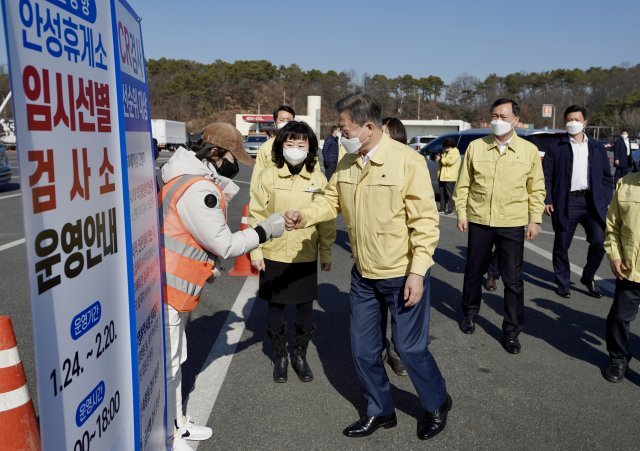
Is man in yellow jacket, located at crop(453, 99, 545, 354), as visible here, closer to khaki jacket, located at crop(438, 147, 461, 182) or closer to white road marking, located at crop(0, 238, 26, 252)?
white road marking, located at crop(0, 238, 26, 252)

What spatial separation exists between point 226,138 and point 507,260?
8.93 feet

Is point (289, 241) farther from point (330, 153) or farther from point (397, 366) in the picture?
point (330, 153)

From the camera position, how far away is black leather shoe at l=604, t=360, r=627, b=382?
400cm

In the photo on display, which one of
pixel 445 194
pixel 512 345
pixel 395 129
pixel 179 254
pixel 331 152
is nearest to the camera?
pixel 179 254

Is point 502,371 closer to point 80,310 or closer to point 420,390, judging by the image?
point 420,390

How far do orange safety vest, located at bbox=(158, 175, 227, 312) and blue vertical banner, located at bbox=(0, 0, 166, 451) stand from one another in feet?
1.81

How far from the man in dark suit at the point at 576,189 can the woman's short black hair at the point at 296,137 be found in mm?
3334

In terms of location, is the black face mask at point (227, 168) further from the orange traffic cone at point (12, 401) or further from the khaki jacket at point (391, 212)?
the orange traffic cone at point (12, 401)

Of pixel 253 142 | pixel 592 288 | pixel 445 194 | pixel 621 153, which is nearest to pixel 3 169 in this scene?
pixel 445 194

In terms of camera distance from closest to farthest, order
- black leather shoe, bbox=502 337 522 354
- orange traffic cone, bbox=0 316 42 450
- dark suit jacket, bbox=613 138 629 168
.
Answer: orange traffic cone, bbox=0 316 42 450 → black leather shoe, bbox=502 337 522 354 → dark suit jacket, bbox=613 138 629 168

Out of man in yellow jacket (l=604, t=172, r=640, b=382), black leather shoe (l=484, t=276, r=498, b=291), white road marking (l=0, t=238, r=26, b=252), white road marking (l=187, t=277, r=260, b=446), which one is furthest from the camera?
white road marking (l=0, t=238, r=26, b=252)

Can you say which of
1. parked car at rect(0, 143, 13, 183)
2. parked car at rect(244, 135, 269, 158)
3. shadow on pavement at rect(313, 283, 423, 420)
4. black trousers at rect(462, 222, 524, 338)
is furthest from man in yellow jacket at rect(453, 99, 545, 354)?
parked car at rect(244, 135, 269, 158)

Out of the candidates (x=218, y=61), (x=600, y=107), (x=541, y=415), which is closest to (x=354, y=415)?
(x=541, y=415)

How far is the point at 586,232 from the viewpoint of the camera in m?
6.13
